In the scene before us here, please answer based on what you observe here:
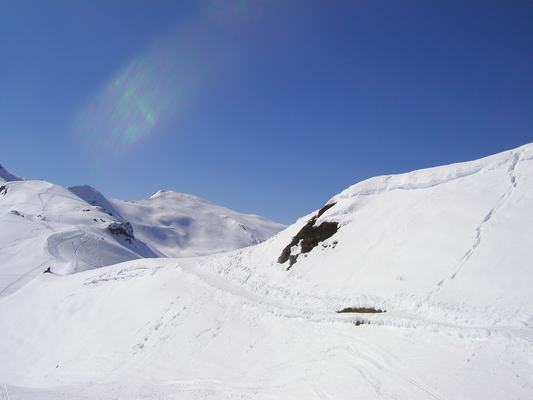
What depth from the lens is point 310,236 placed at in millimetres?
31500

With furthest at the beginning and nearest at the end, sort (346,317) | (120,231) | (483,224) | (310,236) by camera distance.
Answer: (120,231), (310,236), (483,224), (346,317)

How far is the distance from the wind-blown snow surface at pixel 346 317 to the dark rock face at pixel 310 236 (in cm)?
64

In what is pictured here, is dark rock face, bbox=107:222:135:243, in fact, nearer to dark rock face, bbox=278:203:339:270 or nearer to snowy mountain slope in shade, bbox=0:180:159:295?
snowy mountain slope in shade, bbox=0:180:159:295

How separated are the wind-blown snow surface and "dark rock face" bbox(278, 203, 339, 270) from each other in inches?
25.1

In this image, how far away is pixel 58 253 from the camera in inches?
2940

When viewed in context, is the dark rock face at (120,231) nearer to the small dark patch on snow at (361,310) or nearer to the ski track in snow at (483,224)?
the small dark patch on snow at (361,310)

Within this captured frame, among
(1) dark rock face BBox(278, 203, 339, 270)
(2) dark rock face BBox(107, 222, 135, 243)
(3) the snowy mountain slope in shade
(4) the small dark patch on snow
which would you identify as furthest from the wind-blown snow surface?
(2) dark rock face BBox(107, 222, 135, 243)

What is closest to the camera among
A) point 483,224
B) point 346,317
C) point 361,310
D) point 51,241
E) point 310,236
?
point 346,317

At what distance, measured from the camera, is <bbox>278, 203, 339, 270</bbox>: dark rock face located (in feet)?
99.1

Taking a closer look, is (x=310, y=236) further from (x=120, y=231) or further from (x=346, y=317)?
(x=120, y=231)

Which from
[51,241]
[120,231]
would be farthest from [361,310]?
[120,231]

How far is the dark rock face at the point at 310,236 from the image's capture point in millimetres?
30203

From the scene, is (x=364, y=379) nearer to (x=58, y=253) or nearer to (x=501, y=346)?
(x=501, y=346)

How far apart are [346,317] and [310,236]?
44.8 ft
